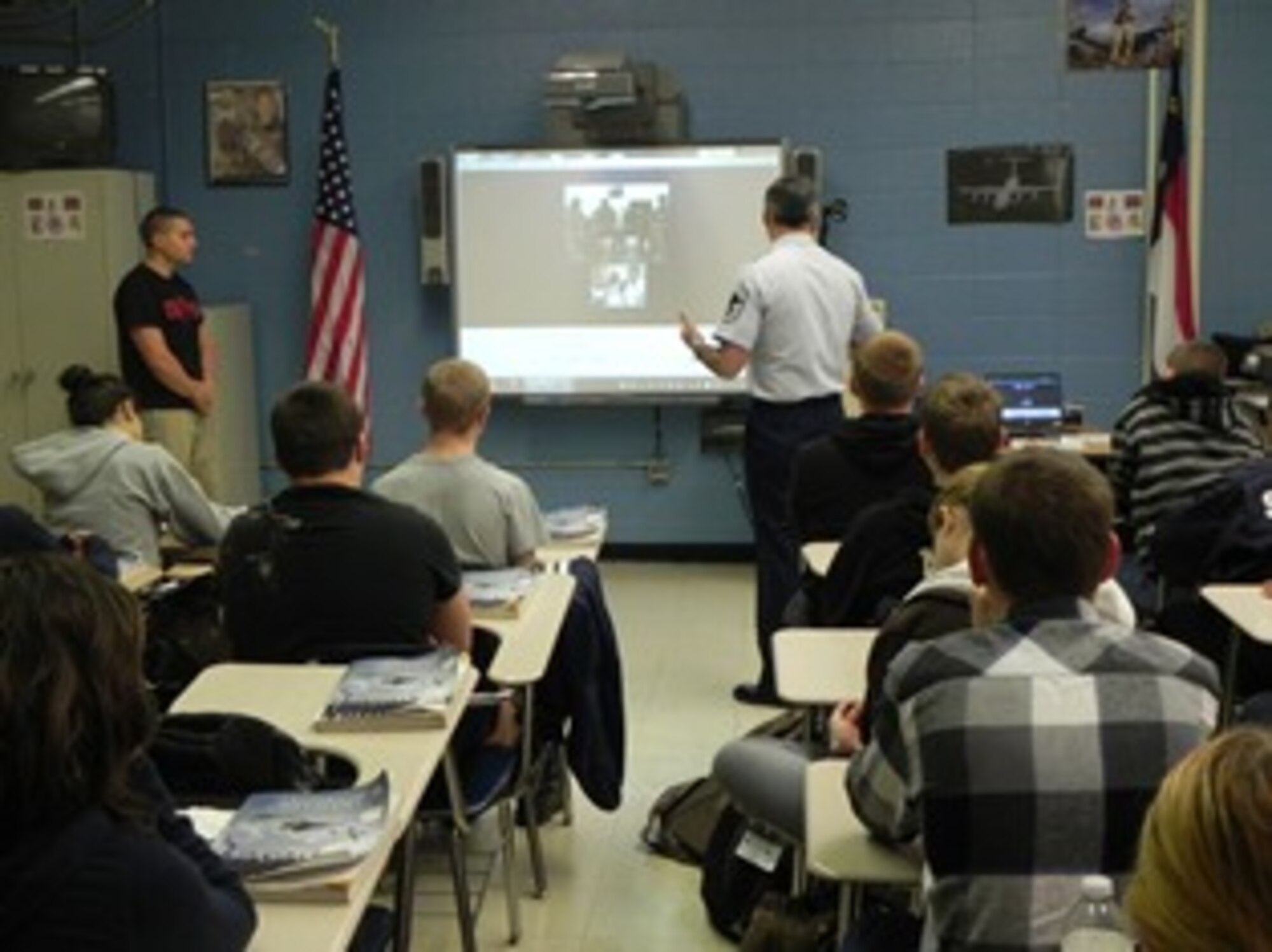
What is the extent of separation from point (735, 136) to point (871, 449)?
330cm

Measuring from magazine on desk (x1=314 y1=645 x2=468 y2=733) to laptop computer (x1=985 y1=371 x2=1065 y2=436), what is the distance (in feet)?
14.0

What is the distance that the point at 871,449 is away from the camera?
4320mm

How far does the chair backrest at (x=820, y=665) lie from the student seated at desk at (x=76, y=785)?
57.1 inches

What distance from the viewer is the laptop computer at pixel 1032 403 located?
6.62 m

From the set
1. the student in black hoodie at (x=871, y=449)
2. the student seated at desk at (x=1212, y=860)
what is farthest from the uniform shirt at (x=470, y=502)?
the student seated at desk at (x=1212, y=860)

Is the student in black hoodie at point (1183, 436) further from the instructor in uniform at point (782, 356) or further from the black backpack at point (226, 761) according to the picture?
the black backpack at point (226, 761)

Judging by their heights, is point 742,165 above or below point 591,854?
above

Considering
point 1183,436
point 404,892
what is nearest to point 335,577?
point 404,892

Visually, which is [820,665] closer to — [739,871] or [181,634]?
[739,871]

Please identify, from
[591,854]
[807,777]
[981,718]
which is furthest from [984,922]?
[591,854]

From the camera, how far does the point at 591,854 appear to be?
4121 mm

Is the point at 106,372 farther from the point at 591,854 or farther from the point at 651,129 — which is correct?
the point at 591,854

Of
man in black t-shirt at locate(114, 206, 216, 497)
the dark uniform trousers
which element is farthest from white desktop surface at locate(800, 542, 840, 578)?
man in black t-shirt at locate(114, 206, 216, 497)

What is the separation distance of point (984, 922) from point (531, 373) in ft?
18.3
